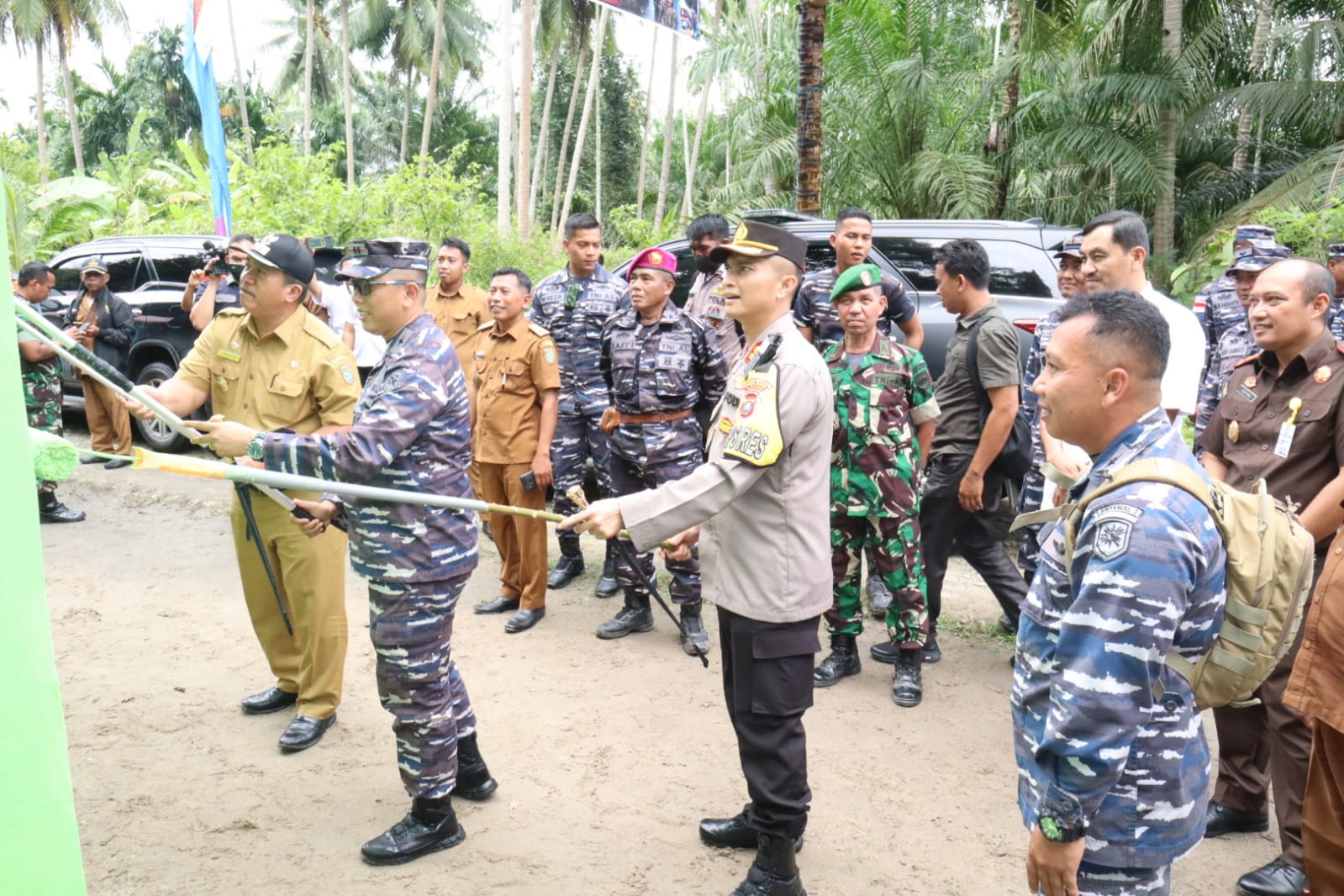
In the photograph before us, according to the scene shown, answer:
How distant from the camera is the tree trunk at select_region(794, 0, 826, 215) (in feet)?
26.5

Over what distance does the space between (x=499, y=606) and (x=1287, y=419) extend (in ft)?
13.1

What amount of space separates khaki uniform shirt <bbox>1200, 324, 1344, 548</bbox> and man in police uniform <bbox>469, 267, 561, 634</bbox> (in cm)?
330

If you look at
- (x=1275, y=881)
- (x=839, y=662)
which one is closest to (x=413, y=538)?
(x=839, y=662)

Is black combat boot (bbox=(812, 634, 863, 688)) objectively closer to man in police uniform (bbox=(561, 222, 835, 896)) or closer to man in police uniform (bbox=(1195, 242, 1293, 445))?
man in police uniform (bbox=(561, 222, 835, 896))

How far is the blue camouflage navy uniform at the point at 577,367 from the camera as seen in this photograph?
19.2 ft

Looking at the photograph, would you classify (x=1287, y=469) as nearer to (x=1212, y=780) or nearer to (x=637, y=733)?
(x=1212, y=780)

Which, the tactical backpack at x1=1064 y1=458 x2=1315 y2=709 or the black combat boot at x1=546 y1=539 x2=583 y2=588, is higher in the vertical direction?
the tactical backpack at x1=1064 y1=458 x2=1315 y2=709

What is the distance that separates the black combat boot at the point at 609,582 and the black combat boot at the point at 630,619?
1.74 feet

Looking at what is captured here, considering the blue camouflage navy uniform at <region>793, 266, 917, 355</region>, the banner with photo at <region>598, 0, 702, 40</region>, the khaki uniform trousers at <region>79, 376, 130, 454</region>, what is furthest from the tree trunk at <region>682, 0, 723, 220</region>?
the blue camouflage navy uniform at <region>793, 266, 917, 355</region>

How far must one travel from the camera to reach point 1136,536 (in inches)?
68.4

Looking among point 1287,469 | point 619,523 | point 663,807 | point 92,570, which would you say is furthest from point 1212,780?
point 92,570

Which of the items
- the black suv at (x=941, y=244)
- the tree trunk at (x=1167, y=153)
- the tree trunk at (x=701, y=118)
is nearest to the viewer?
the black suv at (x=941, y=244)

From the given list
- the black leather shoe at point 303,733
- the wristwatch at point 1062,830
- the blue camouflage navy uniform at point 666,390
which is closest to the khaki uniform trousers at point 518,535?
the blue camouflage navy uniform at point 666,390

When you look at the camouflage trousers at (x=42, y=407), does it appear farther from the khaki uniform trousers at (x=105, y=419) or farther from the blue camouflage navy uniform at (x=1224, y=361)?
the blue camouflage navy uniform at (x=1224, y=361)
